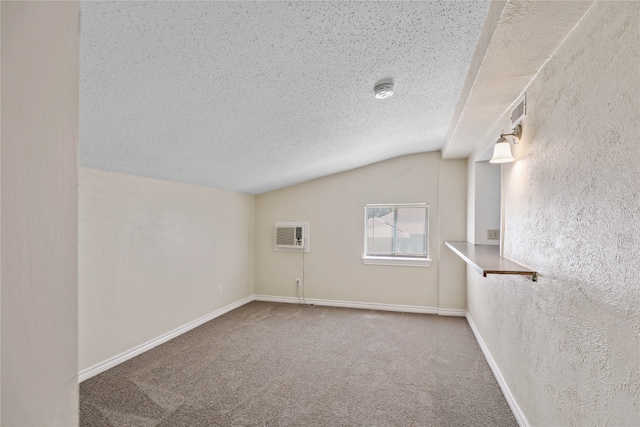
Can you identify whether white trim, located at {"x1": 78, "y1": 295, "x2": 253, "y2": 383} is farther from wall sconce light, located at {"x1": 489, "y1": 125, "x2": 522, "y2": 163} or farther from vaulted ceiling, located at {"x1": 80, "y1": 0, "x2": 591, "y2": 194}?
wall sconce light, located at {"x1": 489, "y1": 125, "x2": 522, "y2": 163}

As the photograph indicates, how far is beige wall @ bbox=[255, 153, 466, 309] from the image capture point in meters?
4.39

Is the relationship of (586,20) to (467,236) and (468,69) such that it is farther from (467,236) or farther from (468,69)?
(467,236)

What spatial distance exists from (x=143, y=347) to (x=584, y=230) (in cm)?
348

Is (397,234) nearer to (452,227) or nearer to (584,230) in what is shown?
(452,227)

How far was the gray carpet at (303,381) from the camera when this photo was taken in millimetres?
2072

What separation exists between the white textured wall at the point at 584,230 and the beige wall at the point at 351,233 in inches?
91.6

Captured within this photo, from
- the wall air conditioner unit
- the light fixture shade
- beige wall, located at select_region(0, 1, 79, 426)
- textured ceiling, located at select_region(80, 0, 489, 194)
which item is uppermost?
textured ceiling, located at select_region(80, 0, 489, 194)

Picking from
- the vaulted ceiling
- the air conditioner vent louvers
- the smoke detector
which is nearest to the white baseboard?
the air conditioner vent louvers

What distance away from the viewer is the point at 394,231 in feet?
15.4

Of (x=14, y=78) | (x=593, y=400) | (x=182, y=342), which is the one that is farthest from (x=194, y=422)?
(x=14, y=78)

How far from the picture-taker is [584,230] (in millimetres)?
1298

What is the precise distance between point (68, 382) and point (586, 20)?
197cm

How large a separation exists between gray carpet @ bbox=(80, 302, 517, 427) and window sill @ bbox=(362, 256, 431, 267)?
3.00ft

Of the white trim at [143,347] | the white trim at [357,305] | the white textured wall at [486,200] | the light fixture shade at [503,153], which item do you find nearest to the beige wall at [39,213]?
the white trim at [143,347]
